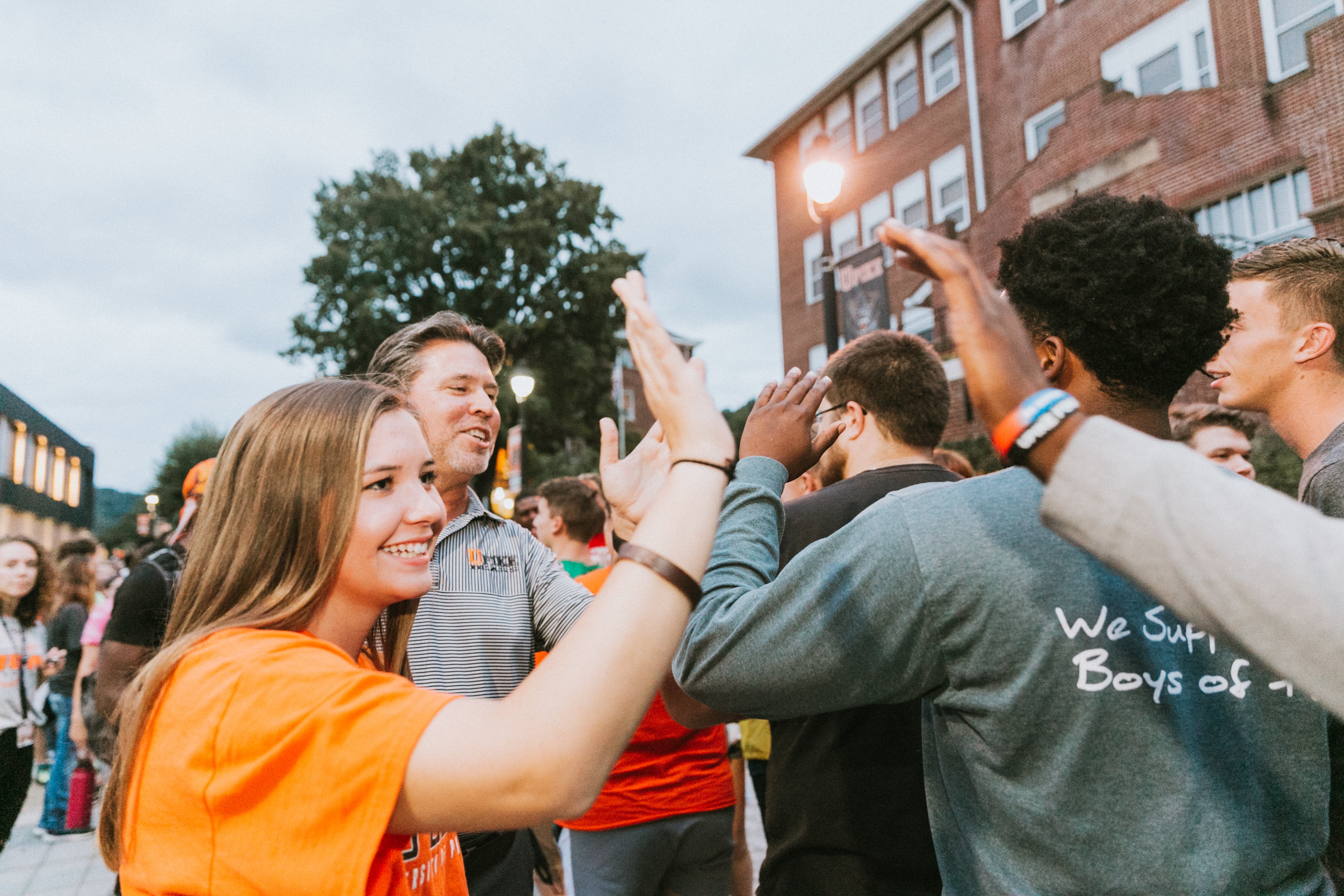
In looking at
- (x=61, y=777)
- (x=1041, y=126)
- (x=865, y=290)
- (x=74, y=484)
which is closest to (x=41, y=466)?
(x=74, y=484)

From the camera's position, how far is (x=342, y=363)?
88.7 feet

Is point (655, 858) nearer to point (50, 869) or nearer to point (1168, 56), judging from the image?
point (50, 869)

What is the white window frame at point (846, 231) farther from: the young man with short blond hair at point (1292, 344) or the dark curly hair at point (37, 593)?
the young man with short blond hair at point (1292, 344)

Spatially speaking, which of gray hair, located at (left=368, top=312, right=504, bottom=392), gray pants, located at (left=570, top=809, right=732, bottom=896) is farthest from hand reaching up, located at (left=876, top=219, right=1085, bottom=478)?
gray pants, located at (left=570, top=809, right=732, bottom=896)

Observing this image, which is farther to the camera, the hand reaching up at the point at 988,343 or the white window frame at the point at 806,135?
the white window frame at the point at 806,135

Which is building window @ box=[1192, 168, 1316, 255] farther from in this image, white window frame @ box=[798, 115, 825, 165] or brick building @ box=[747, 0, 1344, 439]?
white window frame @ box=[798, 115, 825, 165]

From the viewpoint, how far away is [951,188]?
20.2 m

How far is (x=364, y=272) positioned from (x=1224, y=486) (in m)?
28.6

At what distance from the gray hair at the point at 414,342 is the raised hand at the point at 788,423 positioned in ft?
5.89

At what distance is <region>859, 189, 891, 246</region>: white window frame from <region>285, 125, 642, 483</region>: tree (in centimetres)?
856

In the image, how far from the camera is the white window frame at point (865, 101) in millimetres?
22172

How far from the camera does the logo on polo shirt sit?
3.05 metres

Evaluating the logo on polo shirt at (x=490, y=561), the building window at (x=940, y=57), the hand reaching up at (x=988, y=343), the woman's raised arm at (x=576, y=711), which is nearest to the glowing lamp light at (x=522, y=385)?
the logo on polo shirt at (x=490, y=561)

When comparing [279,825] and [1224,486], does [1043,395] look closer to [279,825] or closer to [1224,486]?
[1224,486]
